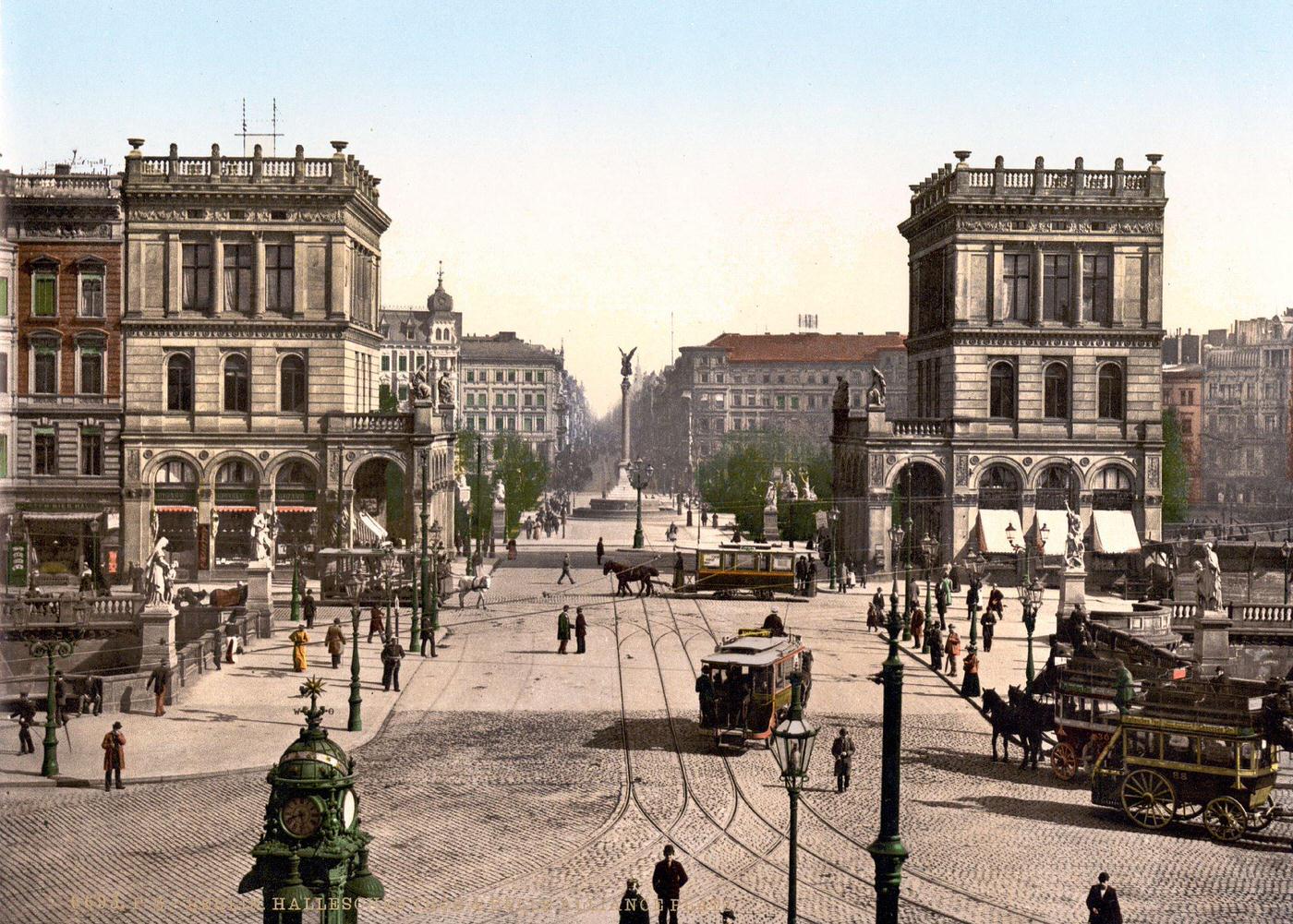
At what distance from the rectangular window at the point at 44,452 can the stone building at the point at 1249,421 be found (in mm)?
72839

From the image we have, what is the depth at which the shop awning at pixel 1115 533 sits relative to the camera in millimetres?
58625

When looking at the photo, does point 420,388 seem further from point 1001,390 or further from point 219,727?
point 219,727

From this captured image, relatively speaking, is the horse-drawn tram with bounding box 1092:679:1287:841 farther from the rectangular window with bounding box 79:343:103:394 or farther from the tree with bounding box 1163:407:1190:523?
the tree with bounding box 1163:407:1190:523

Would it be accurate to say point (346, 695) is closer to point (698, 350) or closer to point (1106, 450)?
point (1106, 450)

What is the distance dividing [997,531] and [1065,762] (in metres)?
33.7

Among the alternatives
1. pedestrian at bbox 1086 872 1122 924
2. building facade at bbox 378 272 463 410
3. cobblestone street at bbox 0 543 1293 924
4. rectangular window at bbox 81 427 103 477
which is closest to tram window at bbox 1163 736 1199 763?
cobblestone street at bbox 0 543 1293 924

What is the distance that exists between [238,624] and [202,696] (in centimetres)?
782

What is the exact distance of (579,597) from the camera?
55094mm

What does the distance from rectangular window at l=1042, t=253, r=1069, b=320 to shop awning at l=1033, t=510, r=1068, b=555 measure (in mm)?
8527

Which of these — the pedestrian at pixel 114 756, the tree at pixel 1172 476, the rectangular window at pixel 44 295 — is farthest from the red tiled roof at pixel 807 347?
the pedestrian at pixel 114 756

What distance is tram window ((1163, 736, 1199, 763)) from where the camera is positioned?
23.7 m

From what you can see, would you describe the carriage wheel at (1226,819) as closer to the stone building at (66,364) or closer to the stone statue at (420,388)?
the stone statue at (420,388)

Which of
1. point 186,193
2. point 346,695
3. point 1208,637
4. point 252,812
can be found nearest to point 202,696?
point 346,695

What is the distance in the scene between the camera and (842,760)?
26.3m
